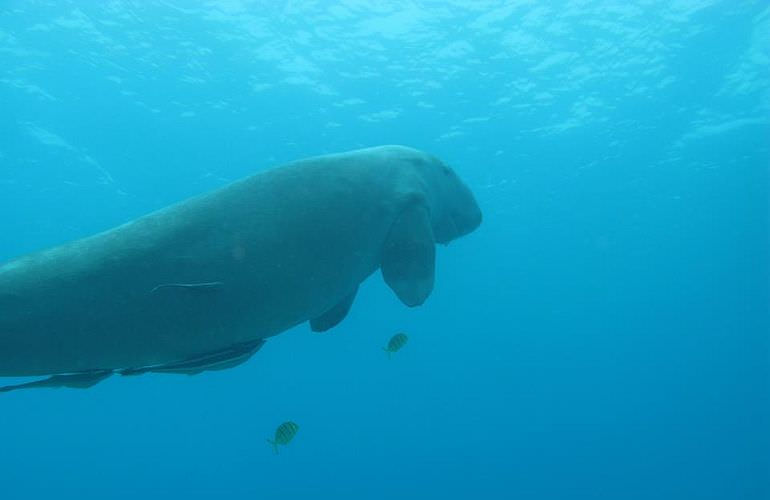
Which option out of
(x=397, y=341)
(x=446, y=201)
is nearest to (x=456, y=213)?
(x=446, y=201)

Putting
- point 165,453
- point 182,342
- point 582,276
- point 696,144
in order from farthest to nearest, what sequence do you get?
1. point 165,453
2. point 582,276
3. point 696,144
4. point 182,342

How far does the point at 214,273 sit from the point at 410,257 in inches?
56.2

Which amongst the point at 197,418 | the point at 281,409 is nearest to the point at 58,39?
the point at 281,409

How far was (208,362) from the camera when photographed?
11.2 ft

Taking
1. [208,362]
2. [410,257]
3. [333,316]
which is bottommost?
[208,362]

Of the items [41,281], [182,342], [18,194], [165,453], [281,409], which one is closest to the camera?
[41,281]

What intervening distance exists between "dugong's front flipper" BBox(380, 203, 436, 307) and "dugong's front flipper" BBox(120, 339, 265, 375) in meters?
1.16

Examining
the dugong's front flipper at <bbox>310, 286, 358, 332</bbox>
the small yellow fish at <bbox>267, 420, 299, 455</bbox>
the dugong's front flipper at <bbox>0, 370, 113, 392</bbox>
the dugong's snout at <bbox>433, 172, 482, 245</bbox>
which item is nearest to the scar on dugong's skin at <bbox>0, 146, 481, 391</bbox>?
the dugong's front flipper at <bbox>0, 370, 113, 392</bbox>

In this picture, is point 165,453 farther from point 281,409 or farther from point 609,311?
point 609,311

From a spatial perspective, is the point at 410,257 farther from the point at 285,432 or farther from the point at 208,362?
the point at 285,432

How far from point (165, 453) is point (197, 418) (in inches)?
698

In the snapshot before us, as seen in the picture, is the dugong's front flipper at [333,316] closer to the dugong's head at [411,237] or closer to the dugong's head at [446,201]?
the dugong's head at [411,237]

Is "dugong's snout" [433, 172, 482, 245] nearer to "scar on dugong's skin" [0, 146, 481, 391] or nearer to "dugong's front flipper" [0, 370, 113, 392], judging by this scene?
"scar on dugong's skin" [0, 146, 481, 391]

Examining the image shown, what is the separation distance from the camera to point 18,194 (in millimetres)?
31625
